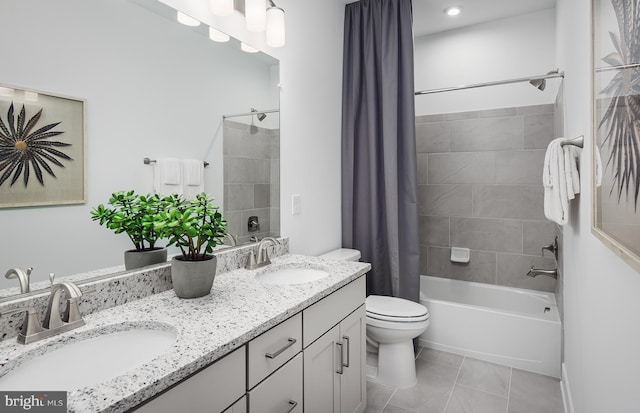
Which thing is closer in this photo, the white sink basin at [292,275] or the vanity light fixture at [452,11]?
the white sink basin at [292,275]

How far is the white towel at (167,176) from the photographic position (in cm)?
137

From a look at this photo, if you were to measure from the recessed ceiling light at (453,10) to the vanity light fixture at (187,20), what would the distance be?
6.95ft

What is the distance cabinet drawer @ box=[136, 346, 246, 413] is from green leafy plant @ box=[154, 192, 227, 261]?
454mm

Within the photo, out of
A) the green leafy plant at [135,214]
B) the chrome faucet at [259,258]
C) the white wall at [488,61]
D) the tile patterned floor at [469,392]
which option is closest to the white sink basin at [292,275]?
the chrome faucet at [259,258]

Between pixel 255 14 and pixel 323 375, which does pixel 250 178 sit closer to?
pixel 255 14

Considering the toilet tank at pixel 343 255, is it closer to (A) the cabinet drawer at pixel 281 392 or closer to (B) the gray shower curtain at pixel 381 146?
(B) the gray shower curtain at pixel 381 146

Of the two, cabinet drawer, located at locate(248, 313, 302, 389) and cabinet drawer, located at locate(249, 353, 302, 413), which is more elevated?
cabinet drawer, located at locate(248, 313, 302, 389)

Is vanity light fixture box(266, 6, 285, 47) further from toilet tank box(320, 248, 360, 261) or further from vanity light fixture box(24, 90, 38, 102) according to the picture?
toilet tank box(320, 248, 360, 261)

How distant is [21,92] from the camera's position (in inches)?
38.6

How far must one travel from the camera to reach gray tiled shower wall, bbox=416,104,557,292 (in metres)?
2.86

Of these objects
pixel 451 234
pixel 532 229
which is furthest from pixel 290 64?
pixel 532 229

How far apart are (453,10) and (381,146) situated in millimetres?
1275

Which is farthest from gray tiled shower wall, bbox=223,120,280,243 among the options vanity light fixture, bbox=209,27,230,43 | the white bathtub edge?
the white bathtub edge

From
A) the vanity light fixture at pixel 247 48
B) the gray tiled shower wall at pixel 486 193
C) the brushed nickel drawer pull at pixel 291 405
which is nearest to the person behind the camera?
the brushed nickel drawer pull at pixel 291 405
